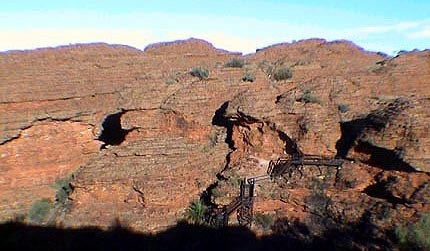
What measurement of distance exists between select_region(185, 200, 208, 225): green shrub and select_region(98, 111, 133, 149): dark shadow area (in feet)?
10.6

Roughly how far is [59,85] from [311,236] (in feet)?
27.5

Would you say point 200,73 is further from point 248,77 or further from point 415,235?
point 415,235

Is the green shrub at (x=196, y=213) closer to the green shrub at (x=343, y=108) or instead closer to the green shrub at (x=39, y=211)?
the green shrub at (x=39, y=211)

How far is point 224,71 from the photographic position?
1600 centimetres

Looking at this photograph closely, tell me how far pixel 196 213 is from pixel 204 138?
8.26 feet

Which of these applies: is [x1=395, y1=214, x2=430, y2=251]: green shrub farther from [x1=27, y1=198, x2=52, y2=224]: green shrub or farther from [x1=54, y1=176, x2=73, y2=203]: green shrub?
[x1=27, y1=198, x2=52, y2=224]: green shrub

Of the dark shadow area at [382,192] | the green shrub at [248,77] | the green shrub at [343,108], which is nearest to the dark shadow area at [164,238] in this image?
the dark shadow area at [382,192]

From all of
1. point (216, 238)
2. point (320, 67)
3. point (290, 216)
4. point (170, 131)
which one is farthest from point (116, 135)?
point (320, 67)

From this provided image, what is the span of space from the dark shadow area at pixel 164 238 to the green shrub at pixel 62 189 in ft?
3.87

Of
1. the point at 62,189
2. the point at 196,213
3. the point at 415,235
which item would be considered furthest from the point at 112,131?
the point at 415,235

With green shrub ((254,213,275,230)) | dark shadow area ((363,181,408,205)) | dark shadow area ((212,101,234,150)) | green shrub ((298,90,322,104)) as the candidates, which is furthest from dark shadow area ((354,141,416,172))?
dark shadow area ((212,101,234,150))

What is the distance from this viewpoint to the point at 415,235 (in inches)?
439

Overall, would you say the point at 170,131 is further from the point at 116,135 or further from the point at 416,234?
the point at 416,234

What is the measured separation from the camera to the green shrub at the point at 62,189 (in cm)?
1414
